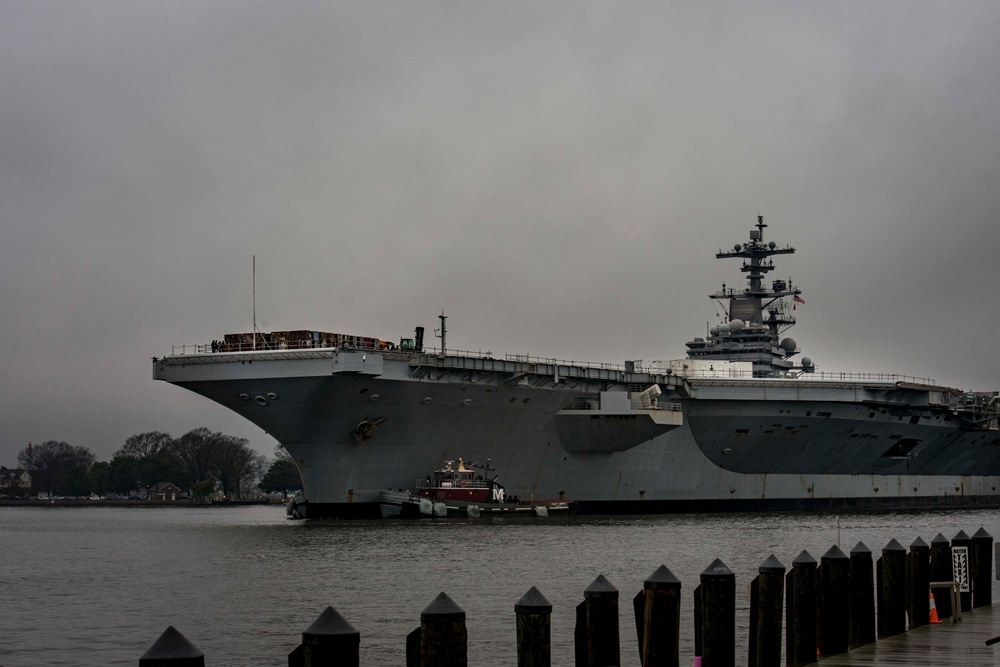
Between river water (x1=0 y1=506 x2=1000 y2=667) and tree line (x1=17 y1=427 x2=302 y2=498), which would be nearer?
river water (x1=0 y1=506 x2=1000 y2=667)

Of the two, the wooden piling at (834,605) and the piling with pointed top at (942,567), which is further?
the piling with pointed top at (942,567)

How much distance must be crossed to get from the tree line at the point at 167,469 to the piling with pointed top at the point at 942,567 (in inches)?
3733

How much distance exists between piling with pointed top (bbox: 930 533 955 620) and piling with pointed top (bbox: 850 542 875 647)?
5.47ft

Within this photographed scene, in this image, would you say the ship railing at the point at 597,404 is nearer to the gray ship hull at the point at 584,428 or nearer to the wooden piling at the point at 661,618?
the gray ship hull at the point at 584,428

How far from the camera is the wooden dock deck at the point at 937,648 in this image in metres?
9.68

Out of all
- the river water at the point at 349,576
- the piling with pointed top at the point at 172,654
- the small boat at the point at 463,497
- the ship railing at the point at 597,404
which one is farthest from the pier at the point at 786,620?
the ship railing at the point at 597,404

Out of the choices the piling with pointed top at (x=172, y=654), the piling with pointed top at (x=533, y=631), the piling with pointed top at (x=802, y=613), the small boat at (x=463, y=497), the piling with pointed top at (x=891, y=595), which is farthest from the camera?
the small boat at (x=463, y=497)

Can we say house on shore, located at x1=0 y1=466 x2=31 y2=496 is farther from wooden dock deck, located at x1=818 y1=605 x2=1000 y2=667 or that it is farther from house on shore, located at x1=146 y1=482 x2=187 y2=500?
wooden dock deck, located at x1=818 y1=605 x2=1000 y2=667

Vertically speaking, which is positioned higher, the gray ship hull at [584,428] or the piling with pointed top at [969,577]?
the gray ship hull at [584,428]

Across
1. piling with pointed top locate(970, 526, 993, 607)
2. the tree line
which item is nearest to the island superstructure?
piling with pointed top locate(970, 526, 993, 607)

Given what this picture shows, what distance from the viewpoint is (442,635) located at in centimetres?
700

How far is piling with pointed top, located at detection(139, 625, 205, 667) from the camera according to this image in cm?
547

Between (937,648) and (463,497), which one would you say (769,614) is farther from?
(463,497)

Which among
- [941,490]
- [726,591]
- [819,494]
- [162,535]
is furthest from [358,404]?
[941,490]
